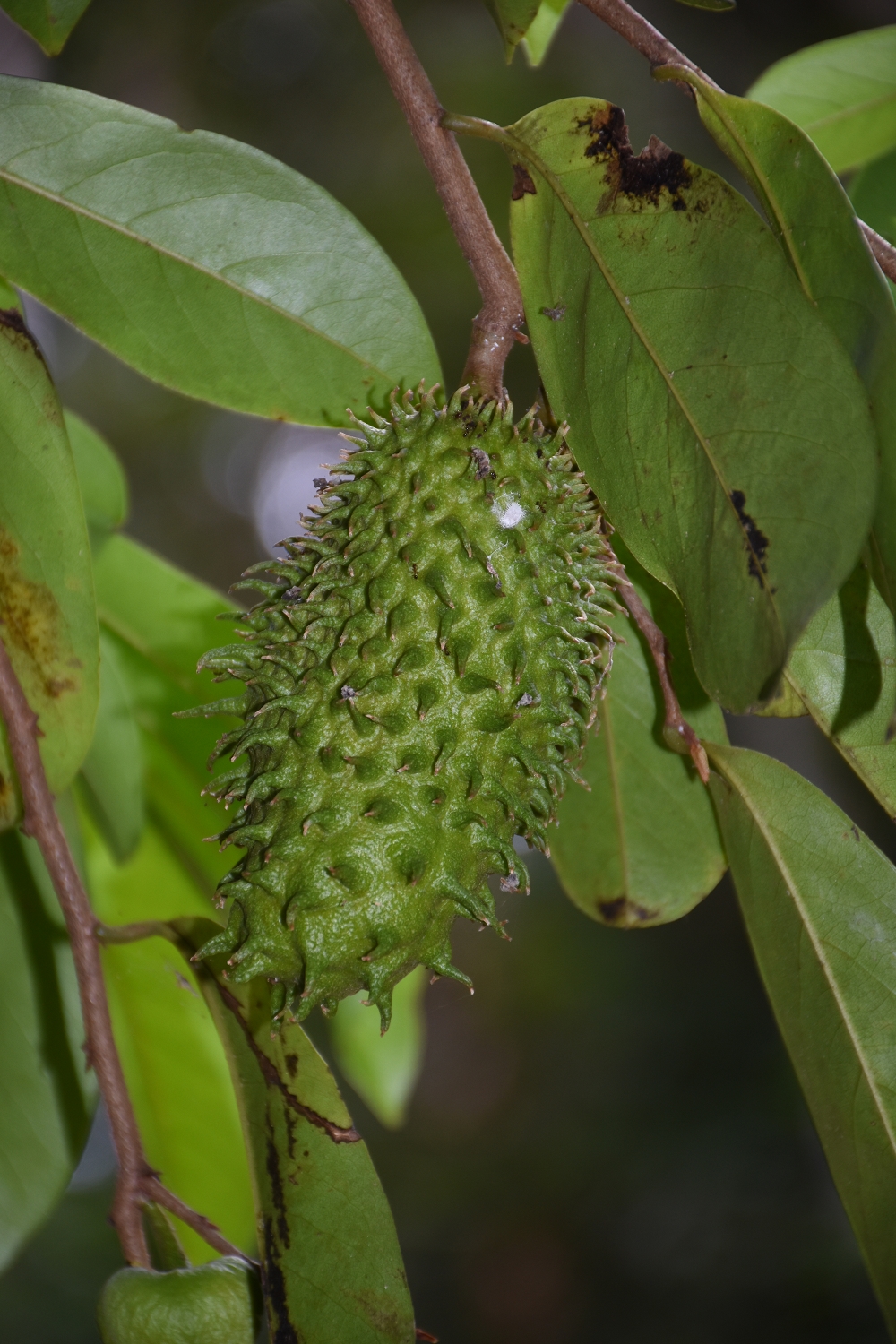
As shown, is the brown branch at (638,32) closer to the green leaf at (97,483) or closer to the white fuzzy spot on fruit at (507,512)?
the white fuzzy spot on fruit at (507,512)

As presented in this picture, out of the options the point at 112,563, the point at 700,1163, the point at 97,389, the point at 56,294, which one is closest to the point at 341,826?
the point at 56,294

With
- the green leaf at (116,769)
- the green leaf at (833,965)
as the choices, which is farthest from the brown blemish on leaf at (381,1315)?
the green leaf at (116,769)

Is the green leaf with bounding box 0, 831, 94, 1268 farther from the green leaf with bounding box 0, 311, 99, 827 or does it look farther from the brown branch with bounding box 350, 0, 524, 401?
the brown branch with bounding box 350, 0, 524, 401

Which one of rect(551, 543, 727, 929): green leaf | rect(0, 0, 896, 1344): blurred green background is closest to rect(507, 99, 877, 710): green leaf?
rect(551, 543, 727, 929): green leaf

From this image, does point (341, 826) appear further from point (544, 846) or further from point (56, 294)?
point (56, 294)

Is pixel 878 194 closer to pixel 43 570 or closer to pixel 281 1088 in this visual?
pixel 43 570
